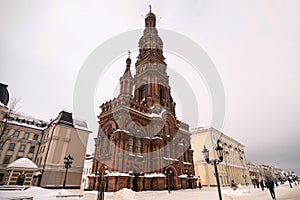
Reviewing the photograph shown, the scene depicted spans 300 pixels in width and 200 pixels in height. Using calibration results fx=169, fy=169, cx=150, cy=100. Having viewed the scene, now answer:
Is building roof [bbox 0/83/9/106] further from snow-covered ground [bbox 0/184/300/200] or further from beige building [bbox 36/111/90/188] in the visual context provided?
snow-covered ground [bbox 0/184/300/200]

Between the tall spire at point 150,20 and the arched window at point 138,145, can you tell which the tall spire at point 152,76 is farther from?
the arched window at point 138,145

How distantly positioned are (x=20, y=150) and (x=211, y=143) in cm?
4397

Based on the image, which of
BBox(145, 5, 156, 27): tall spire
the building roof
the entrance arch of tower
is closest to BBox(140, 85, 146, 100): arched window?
the entrance arch of tower

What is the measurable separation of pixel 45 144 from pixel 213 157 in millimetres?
39218

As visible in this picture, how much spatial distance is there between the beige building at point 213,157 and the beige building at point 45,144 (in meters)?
29.3

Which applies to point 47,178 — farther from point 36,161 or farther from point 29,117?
point 29,117

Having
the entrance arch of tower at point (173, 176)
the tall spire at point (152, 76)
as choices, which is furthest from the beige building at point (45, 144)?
the entrance arch of tower at point (173, 176)

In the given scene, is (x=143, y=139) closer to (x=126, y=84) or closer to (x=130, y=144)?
(x=130, y=144)

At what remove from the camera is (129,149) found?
2394cm

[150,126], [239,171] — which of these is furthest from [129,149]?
[239,171]

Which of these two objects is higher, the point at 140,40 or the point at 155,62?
the point at 140,40

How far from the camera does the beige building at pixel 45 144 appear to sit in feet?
98.2

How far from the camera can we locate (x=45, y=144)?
33500 millimetres

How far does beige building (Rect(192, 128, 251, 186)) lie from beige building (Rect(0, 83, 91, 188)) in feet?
96.3
